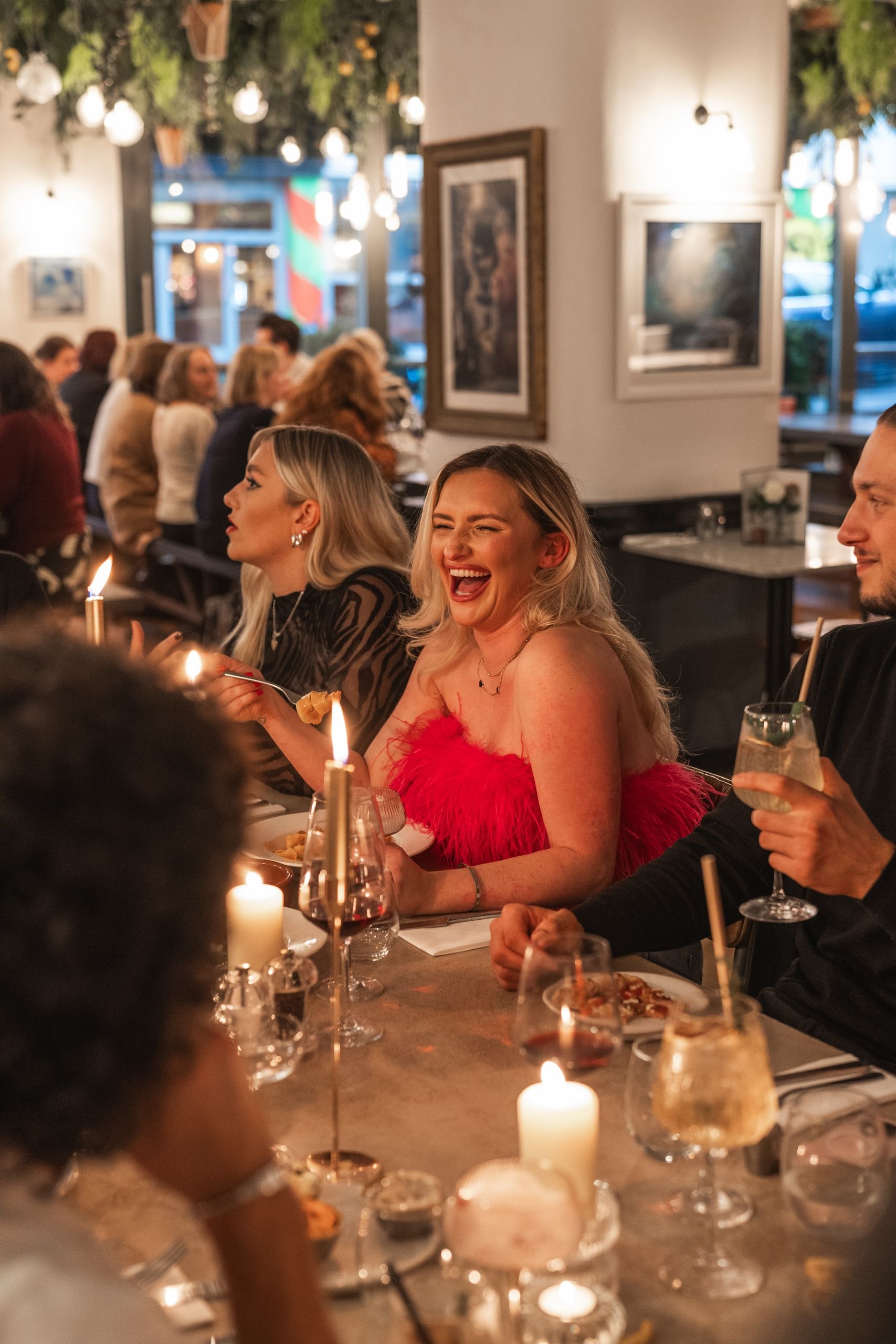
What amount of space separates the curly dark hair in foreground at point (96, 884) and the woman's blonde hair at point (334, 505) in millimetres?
2261

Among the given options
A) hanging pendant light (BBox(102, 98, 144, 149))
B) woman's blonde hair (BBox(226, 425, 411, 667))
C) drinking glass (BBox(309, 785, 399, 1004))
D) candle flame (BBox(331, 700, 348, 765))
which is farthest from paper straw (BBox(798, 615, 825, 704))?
hanging pendant light (BBox(102, 98, 144, 149))

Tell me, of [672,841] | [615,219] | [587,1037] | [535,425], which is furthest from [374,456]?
[587,1037]

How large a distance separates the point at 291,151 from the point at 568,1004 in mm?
9813

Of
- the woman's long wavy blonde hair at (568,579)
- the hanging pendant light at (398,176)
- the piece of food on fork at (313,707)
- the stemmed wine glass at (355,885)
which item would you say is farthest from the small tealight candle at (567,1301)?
the hanging pendant light at (398,176)

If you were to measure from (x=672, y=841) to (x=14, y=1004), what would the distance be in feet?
5.43

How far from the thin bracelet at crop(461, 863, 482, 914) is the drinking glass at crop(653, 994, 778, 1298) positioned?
84cm

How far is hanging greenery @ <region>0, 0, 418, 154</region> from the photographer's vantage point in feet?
25.0

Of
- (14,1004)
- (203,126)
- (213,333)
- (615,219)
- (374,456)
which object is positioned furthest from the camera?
(213,333)

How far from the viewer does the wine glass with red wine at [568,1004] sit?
1.32m

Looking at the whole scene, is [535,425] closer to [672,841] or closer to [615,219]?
[615,219]

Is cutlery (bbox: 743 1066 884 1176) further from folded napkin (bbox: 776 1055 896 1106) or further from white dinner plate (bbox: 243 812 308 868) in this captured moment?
white dinner plate (bbox: 243 812 308 868)

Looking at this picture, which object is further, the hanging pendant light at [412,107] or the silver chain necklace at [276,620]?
the hanging pendant light at [412,107]

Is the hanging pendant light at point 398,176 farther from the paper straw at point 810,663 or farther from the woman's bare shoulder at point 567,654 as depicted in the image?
the paper straw at point 810,663

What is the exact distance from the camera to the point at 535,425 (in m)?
5.44
